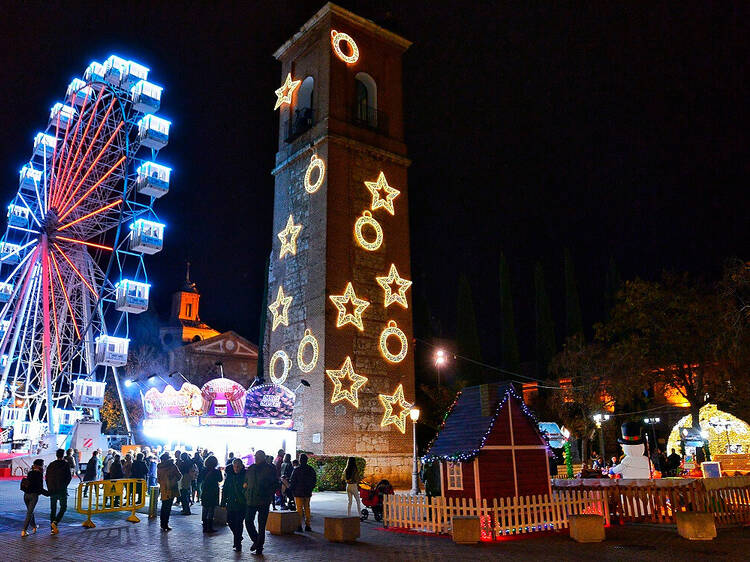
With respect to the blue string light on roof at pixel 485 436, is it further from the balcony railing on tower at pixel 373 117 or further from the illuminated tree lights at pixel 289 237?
the balcony railing on tower at pixel 373 117

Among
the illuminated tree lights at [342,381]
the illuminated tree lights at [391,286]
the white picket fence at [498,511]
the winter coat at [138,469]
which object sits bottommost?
the white picket fence at [498,511]

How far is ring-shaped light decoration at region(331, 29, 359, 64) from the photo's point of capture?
31.8m

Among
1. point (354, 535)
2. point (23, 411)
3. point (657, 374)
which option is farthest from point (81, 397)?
point (657, 374)

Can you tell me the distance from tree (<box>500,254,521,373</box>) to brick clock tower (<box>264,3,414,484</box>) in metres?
25.7

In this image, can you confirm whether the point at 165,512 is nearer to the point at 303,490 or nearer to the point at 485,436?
the point at 303,490

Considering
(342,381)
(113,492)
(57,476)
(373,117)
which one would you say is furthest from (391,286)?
(57,476)

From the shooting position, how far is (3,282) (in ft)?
112

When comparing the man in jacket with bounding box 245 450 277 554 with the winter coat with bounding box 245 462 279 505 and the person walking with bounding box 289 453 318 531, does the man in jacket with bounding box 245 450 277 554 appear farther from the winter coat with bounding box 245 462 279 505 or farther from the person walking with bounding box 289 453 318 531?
the person walking with bounding box 289 453 318 531

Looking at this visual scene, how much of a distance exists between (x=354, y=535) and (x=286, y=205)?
70.4ft

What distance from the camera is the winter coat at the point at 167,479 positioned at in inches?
592

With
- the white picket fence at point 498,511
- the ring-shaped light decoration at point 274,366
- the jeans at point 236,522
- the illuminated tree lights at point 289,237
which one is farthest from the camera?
the illuminated tree lights at point 289,237

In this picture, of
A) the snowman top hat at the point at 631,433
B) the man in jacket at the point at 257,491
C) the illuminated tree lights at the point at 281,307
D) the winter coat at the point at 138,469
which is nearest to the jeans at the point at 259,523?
the man in jacket at the point at 257,491

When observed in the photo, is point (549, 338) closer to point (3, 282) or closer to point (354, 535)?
point (3, 282)

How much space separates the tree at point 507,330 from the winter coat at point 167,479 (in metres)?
41.9
